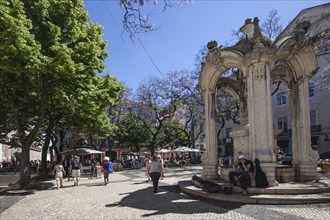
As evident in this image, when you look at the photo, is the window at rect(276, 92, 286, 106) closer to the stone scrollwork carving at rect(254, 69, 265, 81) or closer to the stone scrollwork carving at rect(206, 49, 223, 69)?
the stone scrollwork carving at rect(206, 49, 223, 69)

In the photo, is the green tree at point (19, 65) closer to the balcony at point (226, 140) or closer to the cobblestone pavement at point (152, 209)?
the cobblestone pavement at point (152, 209)

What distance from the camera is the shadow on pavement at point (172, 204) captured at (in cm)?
863

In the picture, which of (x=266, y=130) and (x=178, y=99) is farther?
(x=178, y=99)

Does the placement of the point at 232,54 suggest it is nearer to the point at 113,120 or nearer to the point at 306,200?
the point at 306,200

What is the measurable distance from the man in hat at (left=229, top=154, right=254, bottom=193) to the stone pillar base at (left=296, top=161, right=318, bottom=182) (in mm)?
2752

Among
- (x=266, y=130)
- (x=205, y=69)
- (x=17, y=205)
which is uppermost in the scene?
(x=205, y=69)

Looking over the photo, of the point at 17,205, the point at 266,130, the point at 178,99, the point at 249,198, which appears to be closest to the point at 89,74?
→ the point at 17,205

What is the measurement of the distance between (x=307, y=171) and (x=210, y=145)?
3.97 metres

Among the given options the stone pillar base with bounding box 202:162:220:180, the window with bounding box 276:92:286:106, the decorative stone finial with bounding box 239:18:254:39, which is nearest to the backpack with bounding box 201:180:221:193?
the stone pillar base with bounding box 202:162:220:180

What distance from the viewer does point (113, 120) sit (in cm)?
4075

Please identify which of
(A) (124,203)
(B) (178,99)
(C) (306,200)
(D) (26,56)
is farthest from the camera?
(B) (178,99)

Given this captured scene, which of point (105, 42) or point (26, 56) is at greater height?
point (105, 42)

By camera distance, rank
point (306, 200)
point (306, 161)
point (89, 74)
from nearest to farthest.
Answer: point (306, 200) < point (306, 161) < point (89, 74)

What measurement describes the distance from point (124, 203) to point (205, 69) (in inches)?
274
